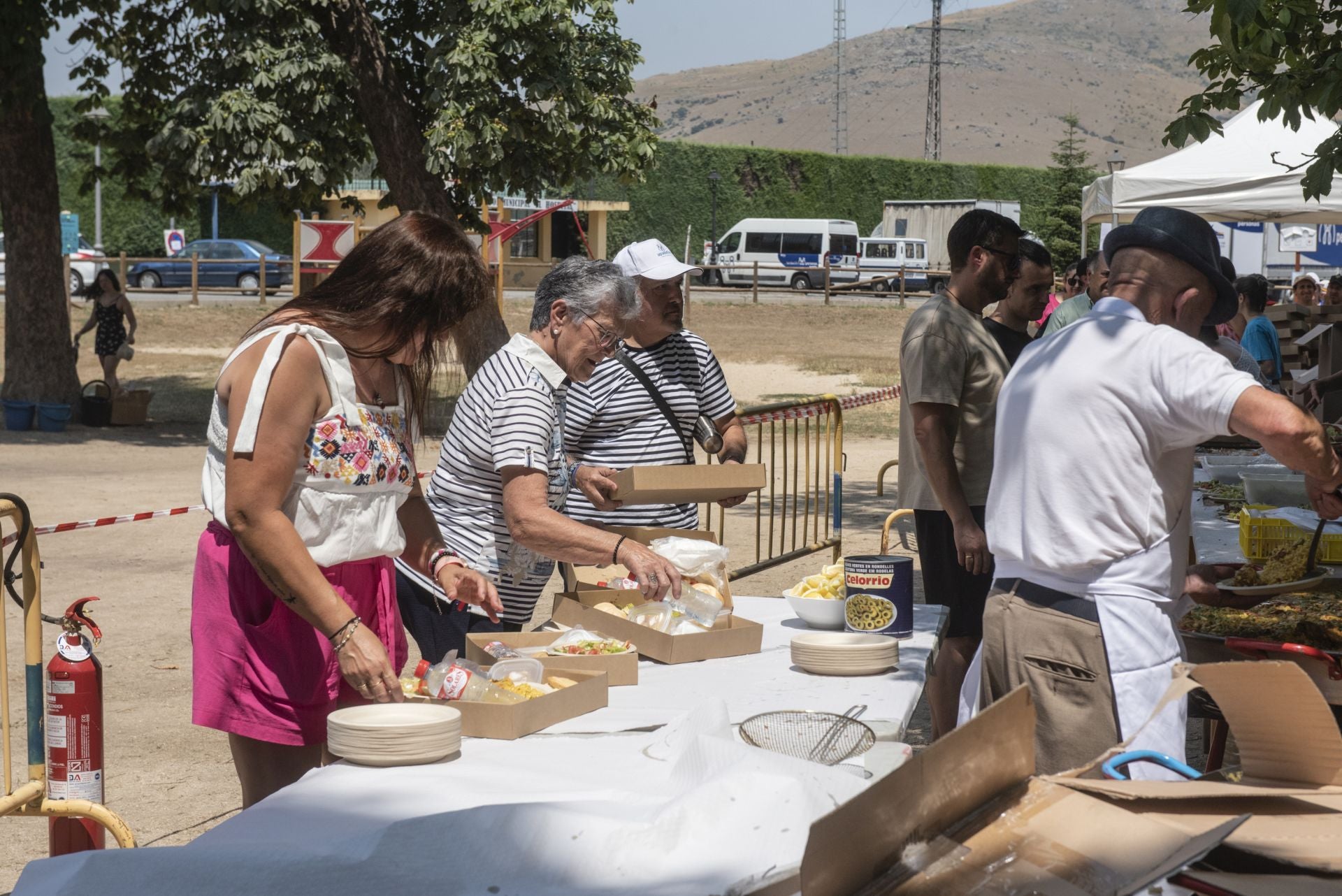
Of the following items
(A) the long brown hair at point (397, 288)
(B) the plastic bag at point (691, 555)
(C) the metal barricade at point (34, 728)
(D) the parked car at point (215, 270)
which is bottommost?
(C) the metal barricade at point (34, 728)

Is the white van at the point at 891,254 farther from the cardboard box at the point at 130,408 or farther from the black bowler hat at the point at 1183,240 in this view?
the black bowler hat at the point at 1183,240

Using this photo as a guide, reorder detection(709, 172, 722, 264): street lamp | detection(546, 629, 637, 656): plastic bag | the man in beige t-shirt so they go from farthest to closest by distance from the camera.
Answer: detection(709, 172, 722, 264): street lamp < the man in beige t-shirt < detection(546, 629, 637, 656): plastic bag

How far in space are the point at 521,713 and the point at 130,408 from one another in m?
15.4

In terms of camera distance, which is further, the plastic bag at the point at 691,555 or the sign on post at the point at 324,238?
the sign on post at the point at 324,238

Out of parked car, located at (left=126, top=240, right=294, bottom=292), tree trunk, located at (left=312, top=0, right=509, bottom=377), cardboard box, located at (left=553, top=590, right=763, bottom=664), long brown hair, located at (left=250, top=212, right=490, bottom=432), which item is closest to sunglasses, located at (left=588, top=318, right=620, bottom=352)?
cardboard box, located at (left=553, top=590, right=763, bottom=664)

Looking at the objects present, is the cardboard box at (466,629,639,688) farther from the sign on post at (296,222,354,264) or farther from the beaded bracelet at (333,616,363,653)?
the sign on post at (296,222,354,264)

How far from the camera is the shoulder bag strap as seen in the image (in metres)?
4.52

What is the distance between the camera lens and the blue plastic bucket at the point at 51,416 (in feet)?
51.9

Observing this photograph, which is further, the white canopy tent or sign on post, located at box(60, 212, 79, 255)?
sign on post, located at box(60, 212, 79, 255)

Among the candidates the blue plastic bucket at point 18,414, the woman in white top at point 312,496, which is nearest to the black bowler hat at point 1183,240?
the woman in white top at point 312,496

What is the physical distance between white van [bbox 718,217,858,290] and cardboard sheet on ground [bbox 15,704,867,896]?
42.8 m

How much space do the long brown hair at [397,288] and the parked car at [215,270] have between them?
1333 inches

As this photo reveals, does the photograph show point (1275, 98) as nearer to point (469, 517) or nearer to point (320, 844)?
point (469, 517)

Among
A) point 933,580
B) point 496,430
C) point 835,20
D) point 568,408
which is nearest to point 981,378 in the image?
point 933,580
